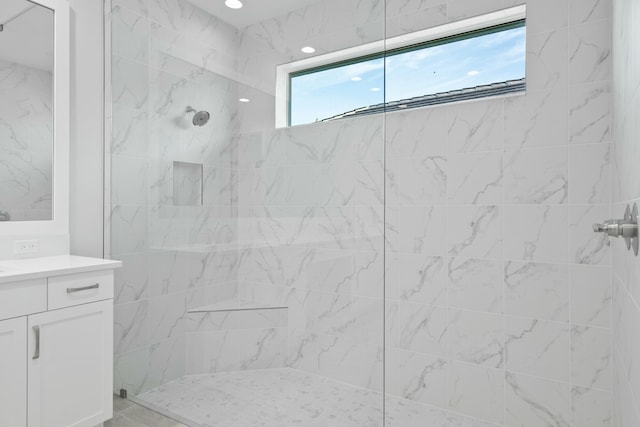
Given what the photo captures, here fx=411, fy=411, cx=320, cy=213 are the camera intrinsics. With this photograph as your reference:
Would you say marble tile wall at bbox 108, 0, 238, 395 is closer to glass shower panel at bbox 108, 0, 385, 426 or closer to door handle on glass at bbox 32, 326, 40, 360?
glass shower panel at bbox 108, 0, 385, 426

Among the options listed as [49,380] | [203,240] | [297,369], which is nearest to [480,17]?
[203,240]

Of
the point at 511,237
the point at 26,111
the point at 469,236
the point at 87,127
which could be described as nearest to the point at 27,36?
the point at 26,111

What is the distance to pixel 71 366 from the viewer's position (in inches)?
72.3

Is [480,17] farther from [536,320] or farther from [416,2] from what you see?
[536,320]

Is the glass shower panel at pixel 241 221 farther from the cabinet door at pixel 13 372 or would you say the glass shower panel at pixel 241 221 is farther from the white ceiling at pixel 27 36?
the cabinet door at pixel 13 372

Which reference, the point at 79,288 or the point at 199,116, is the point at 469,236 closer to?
the point at 199,116

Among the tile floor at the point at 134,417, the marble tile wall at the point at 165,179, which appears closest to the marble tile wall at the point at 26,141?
the marble tile wall at the point at 165,179

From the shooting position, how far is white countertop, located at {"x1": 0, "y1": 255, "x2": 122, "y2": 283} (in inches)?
64.9

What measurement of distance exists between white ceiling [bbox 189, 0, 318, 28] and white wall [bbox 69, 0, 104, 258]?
814mm

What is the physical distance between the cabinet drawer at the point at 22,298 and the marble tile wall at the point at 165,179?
693mm

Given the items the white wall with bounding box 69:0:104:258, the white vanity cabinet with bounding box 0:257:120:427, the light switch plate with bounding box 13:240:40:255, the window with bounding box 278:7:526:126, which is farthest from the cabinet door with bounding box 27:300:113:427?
the window with bounding box 278:7:526:126

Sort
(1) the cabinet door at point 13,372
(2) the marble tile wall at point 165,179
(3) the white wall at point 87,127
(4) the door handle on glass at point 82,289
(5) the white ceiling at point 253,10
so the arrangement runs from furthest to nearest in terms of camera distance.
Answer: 1. (3) the white wall at point 87,127
2. (2) the marble tile wall at point 165,179
3. (5) the white ceiling at point 253,10
4. (4) the door handle on glass at point 82,289
5. (1) the cabinet door at point 13,372

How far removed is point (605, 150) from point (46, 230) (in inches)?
113

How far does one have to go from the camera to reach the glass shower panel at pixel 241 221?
1896 mm
